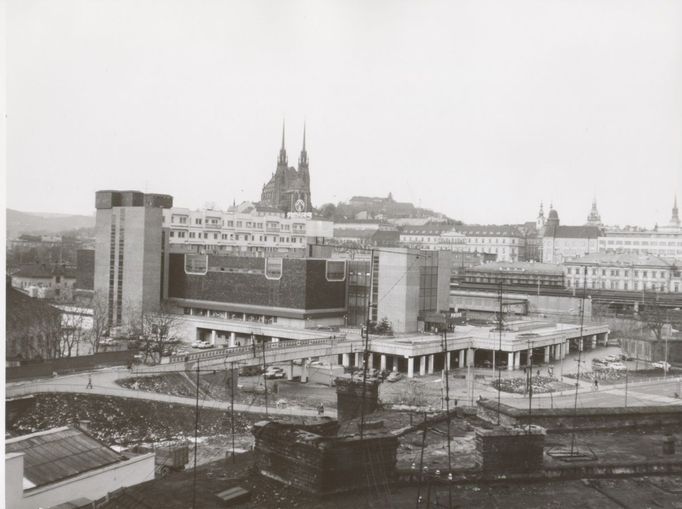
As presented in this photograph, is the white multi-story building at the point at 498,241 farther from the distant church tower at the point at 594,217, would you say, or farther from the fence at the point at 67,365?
the fence at the point at 67,365

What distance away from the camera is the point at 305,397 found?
30891 mm

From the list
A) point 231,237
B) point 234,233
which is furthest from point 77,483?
point 234,233

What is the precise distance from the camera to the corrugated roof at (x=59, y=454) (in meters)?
9.98

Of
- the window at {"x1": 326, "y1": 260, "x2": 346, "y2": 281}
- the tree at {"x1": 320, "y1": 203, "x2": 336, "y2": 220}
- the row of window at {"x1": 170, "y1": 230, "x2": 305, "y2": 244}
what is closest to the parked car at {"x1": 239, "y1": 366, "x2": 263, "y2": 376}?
the window at {"x1": 326, "y1": 260, "x2": 346, "y2": 281}

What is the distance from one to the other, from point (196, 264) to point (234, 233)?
14235mm

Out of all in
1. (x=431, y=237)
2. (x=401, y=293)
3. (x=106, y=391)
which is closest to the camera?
(x=106, y=391)

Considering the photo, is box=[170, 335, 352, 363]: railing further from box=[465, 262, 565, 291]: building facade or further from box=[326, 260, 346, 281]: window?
box=[465, 262, 565, 291]: building facade

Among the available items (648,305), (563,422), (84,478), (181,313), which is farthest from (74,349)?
(648,305)

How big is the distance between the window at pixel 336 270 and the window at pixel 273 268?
3399mm

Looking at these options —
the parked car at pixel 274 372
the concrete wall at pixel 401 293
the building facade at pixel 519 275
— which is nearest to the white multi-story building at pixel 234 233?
the concrete wall at pixel 401 293

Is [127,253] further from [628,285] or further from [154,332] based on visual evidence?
[628,285]

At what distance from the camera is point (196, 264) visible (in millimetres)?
51812

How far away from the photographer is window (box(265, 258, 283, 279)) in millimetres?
47812

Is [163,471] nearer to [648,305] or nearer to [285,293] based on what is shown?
[285,293]
